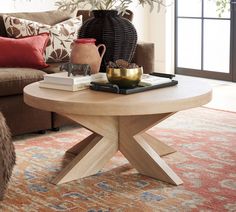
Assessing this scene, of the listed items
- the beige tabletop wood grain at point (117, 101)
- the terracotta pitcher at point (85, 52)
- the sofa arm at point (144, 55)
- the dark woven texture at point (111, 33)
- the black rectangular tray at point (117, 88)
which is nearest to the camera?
the beige tabletop wood grain at point (117, 101)

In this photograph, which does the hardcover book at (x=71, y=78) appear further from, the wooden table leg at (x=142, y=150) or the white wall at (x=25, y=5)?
the white wall at (x=25, y=5)

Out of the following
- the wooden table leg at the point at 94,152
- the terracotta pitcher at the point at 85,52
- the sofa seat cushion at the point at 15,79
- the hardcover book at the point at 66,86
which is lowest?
the wooden table leg at the point at 94,152

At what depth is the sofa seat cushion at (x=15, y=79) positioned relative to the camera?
359 centimetres

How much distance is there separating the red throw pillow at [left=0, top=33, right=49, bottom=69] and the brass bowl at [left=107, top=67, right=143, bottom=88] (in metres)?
1.26

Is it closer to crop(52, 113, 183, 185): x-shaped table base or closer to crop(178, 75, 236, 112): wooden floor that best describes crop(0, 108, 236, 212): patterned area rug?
crop(52, 113, 183, 185): x-shaped table base

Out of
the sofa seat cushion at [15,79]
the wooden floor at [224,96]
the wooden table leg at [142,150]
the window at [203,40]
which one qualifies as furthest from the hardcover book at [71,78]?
the window at [203,40]

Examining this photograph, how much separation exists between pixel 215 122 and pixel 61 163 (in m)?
1.40

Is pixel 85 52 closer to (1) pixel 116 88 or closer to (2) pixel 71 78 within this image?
(2) pixel 71 78

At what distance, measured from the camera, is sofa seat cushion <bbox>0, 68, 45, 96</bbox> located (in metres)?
3.59

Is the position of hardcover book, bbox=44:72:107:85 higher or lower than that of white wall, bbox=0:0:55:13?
lower

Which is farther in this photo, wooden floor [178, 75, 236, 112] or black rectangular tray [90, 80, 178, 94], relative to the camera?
wooden floor [178, 75, 236, 112]

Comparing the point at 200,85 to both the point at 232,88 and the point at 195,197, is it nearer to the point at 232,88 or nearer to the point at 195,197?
the point at 195,197

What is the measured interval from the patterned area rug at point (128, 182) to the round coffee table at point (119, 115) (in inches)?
2.7

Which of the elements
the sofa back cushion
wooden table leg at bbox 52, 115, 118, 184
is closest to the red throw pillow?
the sofa back cushion
